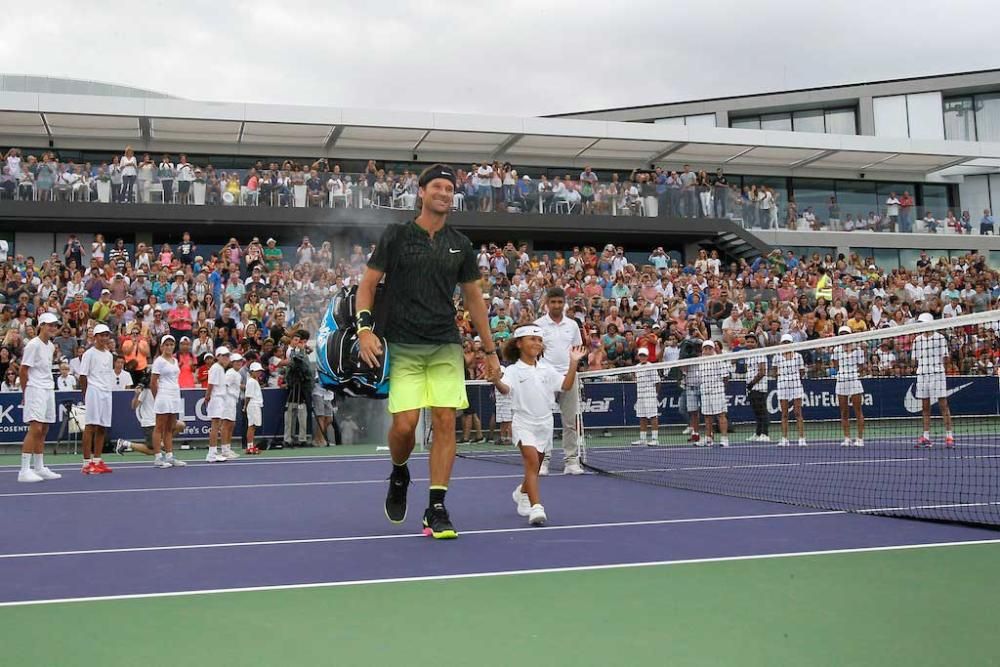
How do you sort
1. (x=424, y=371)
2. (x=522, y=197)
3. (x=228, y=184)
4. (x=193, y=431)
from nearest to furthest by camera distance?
(x=424, y=371), (x=193, y=431), (x=228, y=184), (x=522, y=197)

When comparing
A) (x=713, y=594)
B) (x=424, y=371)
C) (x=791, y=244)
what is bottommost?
(x=713, y=594)

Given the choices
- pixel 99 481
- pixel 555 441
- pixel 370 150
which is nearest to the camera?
pixel 99 481

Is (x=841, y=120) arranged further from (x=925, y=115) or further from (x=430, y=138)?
(x=430, y=138)

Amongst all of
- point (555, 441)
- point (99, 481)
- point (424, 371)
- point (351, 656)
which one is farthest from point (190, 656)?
point (555, 441)

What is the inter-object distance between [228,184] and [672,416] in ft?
47.4

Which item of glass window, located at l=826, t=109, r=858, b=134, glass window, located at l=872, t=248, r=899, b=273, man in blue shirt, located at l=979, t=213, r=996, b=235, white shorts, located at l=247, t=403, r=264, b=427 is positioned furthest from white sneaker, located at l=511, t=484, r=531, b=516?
glass window, located at l=826, t=109, r=858, b=134

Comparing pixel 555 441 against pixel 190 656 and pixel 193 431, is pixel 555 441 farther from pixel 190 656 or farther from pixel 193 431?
pixel 190 656

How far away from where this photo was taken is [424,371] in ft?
21.0

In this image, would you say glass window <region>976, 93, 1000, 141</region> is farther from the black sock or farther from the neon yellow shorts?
the black sock

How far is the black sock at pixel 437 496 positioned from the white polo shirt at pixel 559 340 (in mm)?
4904

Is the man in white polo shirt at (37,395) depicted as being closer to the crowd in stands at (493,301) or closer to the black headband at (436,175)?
the crowd in stands at (493,301)

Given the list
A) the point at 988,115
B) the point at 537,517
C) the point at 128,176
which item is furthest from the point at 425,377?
the point at 988,115

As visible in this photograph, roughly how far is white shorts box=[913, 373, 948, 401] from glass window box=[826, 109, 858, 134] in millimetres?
34495

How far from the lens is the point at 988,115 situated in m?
45.8
